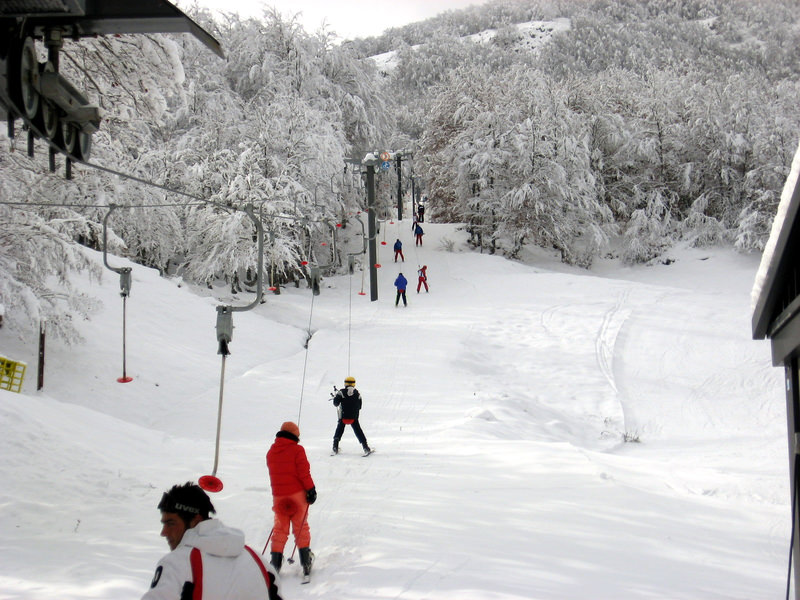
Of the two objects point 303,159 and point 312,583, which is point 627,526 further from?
point 303,159

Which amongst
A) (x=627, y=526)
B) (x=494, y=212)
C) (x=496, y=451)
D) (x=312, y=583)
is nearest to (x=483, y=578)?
(x=312, y=583)

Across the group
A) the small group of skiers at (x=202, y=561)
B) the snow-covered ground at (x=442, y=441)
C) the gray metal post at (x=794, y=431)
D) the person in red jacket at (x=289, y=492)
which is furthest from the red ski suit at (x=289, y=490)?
the gray metal post at (x=794, y=431)

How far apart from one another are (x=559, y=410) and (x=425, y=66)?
4720 inches

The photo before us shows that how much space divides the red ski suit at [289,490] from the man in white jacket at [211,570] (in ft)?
10.5

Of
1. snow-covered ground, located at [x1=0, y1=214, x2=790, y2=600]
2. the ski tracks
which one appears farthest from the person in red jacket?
the ski tracks

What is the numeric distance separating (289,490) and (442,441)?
6143 mm

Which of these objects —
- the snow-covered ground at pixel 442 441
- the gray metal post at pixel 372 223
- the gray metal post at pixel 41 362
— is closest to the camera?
the snow-covered ground at pixel 442 441

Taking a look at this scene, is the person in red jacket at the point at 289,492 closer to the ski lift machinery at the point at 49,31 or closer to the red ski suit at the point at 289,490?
the red ski suit at the point at 289,490

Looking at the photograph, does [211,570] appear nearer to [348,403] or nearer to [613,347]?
[348,403]

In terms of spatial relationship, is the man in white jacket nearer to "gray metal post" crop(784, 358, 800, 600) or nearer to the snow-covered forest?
"gray metal post" crop(784, 358, 800, 600)

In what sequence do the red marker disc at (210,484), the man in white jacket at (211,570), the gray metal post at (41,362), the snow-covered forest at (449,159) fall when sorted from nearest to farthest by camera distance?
1. the man in white jacket at (211,570)
2. the red marker disc at (210,484)
3. the gray metal post at (41,362)
4. the snow-covered forest at (449,159)

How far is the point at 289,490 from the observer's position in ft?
20.3

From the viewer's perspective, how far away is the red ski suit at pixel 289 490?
20.2 feet

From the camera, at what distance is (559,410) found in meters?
16.3
